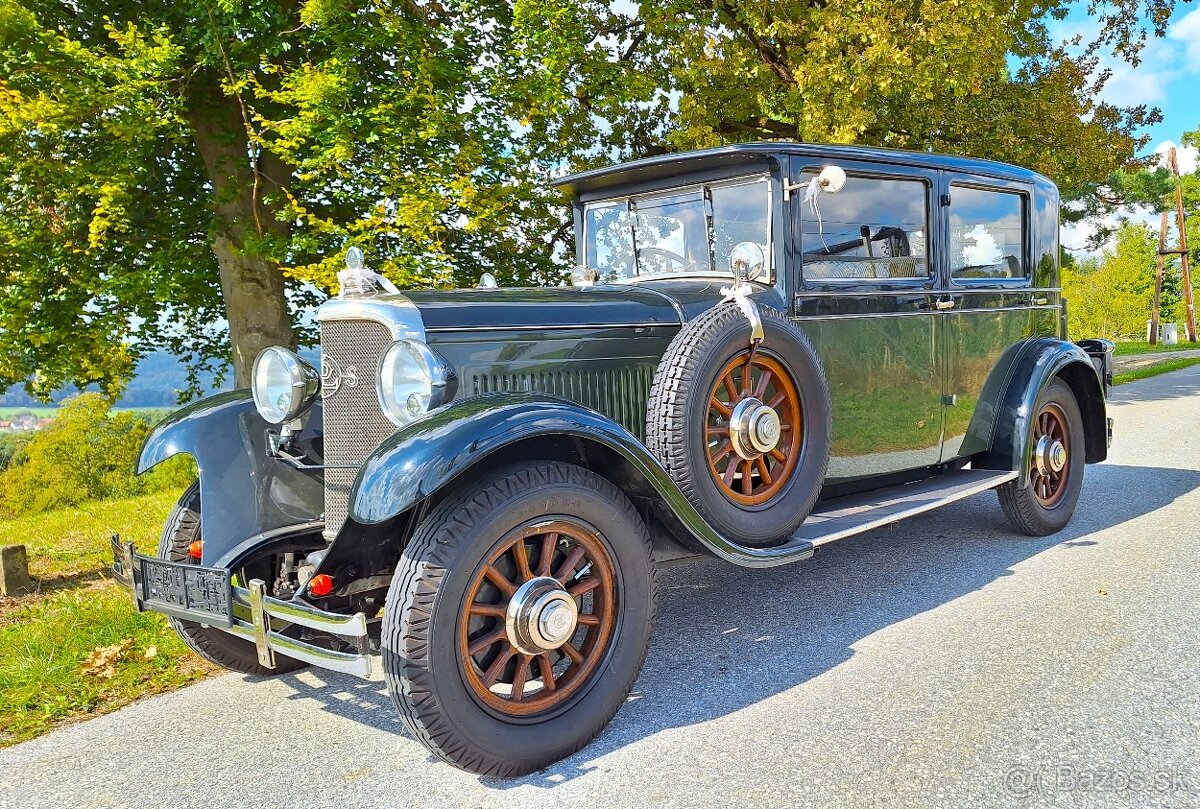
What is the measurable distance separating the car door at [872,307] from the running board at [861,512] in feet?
0.42

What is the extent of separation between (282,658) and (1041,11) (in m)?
13.6

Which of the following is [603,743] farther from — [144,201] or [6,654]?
[144,201]

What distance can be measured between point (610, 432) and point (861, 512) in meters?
1.69

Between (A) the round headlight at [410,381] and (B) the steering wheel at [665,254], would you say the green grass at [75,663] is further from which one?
(B) the steering wheel at [665,254]

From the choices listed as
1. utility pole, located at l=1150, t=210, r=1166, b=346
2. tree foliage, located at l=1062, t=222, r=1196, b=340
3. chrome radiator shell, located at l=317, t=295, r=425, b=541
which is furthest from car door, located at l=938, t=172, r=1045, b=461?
utility pole, located at l=1150, t=210, r=1166, b=346

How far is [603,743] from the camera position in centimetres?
276

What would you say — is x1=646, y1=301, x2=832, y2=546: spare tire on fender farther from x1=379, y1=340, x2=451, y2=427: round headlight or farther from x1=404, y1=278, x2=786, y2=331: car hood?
x1=379, y1=340, x2=451, y2=427: round headlight

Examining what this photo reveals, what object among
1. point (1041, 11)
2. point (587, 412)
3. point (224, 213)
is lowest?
point (587, 412)

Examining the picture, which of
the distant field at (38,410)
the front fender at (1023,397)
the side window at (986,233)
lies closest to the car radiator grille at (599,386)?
the side window at (986,233)

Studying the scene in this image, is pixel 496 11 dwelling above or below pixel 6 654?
above

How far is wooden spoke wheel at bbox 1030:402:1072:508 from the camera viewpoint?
16.6 feet

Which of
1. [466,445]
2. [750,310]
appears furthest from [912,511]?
[466,445]

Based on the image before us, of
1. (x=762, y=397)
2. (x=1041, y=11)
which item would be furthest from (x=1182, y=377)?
(x=762, y=397)

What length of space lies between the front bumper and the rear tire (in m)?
0.34
